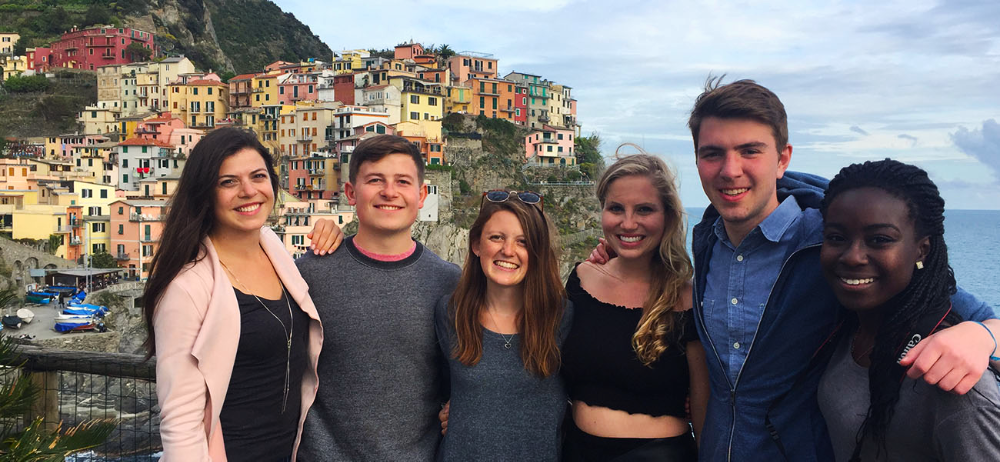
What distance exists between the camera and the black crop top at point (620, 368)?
2.72 m

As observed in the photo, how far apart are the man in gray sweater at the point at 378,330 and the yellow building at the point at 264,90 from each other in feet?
172

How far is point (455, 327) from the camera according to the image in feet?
9.57

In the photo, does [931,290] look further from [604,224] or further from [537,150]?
[537,150]

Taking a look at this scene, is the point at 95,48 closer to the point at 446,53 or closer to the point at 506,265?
the point at 446,53

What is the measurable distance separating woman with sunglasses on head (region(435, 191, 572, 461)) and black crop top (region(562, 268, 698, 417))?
0.09 meters

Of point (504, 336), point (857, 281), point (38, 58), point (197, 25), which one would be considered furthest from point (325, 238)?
point (197, 25)

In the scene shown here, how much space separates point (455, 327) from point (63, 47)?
72807 millimetres

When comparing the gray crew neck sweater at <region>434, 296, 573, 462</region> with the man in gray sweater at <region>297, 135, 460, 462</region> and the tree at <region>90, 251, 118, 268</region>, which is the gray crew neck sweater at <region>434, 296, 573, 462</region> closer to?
the man in gray sweater at <region>297, 135, 460, 462</region>

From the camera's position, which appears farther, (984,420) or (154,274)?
(154,274)

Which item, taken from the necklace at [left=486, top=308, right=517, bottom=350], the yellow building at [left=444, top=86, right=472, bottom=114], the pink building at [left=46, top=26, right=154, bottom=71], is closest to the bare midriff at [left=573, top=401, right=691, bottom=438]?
the necklace at [left=486, top=308, right=517, bottom=350]

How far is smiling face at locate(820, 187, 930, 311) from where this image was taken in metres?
2.01

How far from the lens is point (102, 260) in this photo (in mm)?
37125

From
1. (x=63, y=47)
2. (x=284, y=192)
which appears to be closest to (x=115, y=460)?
(x=284, y=192)

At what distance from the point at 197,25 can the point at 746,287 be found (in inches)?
3239
